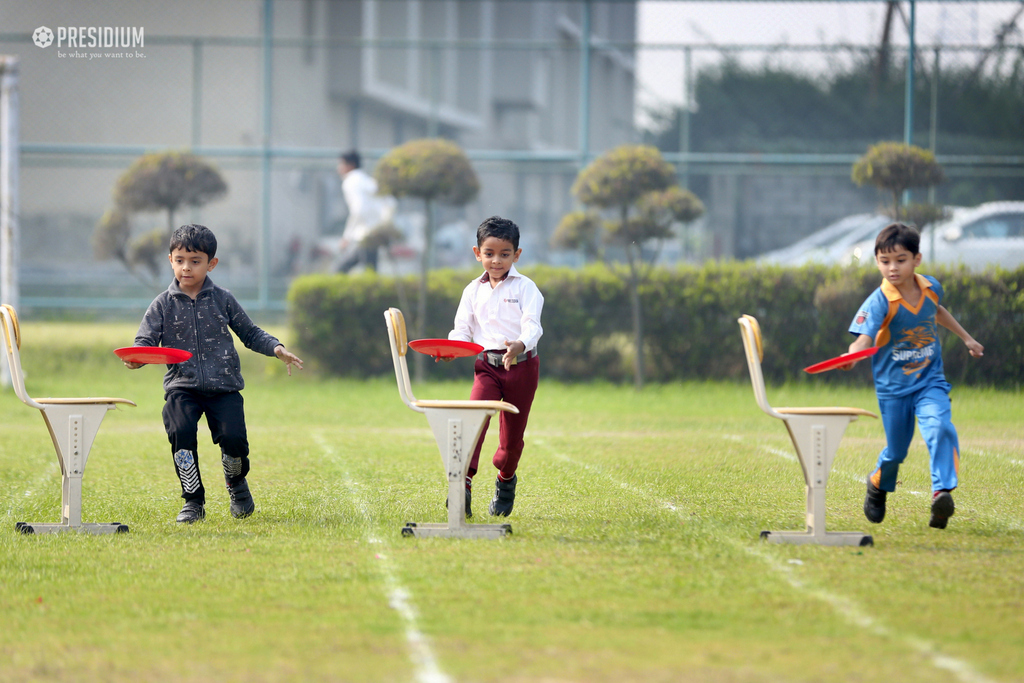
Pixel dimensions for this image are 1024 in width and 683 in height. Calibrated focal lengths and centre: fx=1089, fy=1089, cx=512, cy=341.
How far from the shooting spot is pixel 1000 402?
37.9 feet

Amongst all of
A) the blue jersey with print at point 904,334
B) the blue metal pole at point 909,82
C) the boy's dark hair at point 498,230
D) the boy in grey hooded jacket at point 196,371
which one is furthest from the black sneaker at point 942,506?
the blue metal pole at point 909,82

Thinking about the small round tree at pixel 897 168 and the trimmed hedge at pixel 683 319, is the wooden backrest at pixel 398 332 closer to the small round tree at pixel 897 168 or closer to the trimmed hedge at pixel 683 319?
the trimmed hedge at pixel 683 319

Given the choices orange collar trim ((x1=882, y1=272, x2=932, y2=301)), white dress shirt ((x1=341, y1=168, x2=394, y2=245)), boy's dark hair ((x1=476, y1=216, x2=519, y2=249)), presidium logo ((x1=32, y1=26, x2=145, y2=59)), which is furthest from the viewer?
presidium logo ((x1=32, y1=26, x2=145, y2=59))

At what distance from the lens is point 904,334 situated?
542 cm

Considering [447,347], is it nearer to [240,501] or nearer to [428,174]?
[240,501]

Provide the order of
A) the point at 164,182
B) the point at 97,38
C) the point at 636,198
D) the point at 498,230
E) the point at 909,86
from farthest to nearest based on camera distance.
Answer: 1. the point at 97,38
2. the point at 909,86
3. the point at 164,182
4. the point at 636,198
5. the point at 498,230

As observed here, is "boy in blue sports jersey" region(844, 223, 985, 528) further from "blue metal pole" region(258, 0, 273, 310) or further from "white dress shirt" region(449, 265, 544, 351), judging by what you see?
"blue metal pole" region(258, 0, 273, 310)

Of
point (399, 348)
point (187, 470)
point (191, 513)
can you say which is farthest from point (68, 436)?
point (399, 348)

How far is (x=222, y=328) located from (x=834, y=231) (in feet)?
37.6

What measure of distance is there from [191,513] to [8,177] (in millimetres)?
8227

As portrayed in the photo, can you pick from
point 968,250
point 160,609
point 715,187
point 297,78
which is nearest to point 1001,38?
point 968,250

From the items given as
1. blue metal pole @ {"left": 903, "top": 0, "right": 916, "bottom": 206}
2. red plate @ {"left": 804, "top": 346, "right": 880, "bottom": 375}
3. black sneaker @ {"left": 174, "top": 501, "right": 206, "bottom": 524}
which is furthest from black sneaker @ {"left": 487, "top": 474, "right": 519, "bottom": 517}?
blue metal pole @ {"left": 903, "top": 0, "right": 916, "bottom": 206}

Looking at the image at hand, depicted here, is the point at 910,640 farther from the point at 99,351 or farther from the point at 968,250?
the point at 99,351

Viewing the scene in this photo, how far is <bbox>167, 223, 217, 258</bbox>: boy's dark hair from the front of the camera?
19.1 feet
